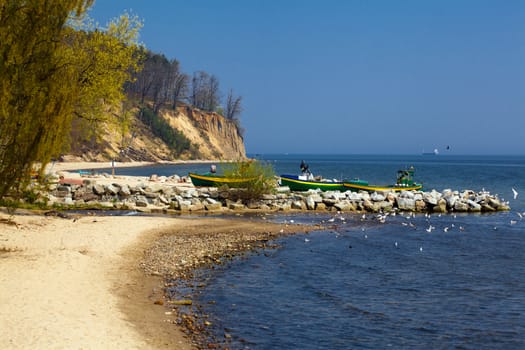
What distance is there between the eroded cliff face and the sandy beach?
347 ft

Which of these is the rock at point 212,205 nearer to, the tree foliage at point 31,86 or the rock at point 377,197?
the rock at point 377,197

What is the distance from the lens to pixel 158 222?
25.2 meters

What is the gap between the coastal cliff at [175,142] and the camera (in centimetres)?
9531

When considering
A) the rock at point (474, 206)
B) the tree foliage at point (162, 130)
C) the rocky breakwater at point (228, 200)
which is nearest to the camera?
the rocky breakwater at point (228, 200)

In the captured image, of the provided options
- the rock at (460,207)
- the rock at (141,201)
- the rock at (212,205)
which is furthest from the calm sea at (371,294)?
the rock at (460,207)

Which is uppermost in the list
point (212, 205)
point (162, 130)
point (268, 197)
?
point (162, 130)

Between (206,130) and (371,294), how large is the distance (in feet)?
418

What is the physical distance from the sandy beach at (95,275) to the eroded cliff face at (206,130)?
105796mm

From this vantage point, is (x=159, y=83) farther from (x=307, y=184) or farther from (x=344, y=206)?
(x=344, y=206)

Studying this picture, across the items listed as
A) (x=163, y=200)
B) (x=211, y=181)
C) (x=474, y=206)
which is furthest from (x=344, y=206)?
(x=163, y=200)

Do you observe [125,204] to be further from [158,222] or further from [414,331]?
[414,331]

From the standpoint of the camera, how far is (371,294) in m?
15.3

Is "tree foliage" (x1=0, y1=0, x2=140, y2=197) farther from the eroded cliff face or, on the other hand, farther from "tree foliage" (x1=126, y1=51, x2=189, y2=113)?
the eroded cliff face

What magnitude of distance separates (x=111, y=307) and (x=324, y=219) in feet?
68.5
